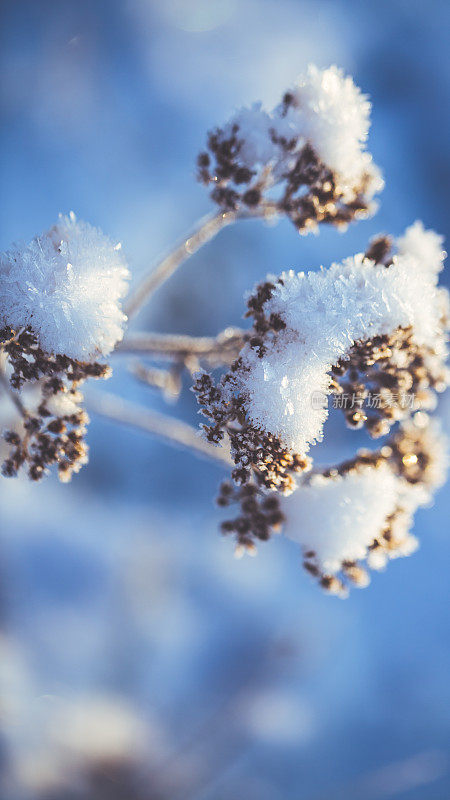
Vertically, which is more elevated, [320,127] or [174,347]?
[320,127]

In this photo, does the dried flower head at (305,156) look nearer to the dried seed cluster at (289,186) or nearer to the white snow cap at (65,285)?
the dried seed cluster at (289,186)

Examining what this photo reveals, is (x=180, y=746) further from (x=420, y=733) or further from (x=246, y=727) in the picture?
(x=420, y=733)

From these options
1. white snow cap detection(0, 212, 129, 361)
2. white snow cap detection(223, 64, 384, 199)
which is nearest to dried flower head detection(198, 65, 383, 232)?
white snow cap detection(223, 64, 384, 199)

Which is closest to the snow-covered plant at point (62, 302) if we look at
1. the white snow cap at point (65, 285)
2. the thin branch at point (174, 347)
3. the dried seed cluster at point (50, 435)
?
the white snow cap at point (65, 285)

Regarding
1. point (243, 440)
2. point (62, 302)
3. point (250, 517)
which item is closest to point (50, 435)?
point (62, 302)

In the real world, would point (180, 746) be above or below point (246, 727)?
below

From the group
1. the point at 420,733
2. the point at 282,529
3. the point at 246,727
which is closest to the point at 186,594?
the point at 246,727

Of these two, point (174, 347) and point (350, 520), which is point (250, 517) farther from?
point (174, 347)
